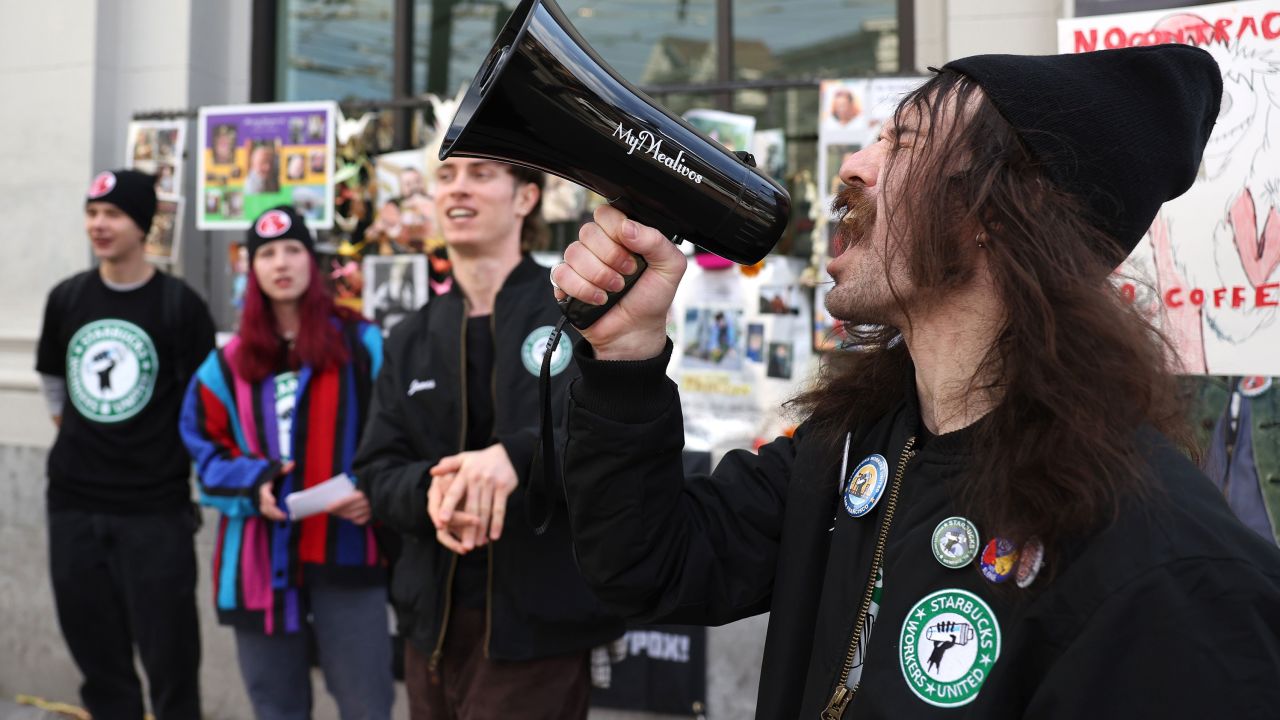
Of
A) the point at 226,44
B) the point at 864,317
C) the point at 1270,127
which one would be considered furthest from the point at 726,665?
the point at 226,44

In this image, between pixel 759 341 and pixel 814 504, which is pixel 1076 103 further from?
pixel 759 341

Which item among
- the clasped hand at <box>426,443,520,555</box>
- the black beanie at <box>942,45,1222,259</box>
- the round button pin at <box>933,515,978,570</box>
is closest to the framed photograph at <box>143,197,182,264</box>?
the clasped hand at <box>426,443,520,555</box>

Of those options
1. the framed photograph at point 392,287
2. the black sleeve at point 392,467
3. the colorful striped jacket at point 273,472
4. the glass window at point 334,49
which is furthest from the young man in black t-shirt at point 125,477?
the glass window at point 334,49

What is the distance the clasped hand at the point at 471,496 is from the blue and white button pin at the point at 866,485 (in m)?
1.14

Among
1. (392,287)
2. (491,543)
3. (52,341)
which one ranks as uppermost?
(392,287)

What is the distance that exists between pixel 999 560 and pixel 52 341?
404 centimetres

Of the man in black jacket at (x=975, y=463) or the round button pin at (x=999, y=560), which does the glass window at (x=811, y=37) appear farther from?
the round button pin at (x=999, y=560)

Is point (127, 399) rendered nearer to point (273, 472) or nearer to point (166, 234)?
point (273, 472)

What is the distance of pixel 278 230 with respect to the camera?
11.7ft

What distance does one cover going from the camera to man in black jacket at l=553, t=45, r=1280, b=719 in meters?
1.04

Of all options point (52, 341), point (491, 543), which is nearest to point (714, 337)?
point (491, 543)

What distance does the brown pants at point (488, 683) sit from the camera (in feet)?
8.29

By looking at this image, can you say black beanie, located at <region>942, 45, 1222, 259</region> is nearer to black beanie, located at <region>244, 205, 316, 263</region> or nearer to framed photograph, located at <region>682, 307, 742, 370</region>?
black beanie, located at <region>244, 205, 316, 263</region>

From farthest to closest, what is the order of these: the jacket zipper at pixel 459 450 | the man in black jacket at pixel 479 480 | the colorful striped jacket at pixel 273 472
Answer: the colorful striped jacket at pixel 273 472
the jacket zipper at pixel 459 450
the man in black jacket at pixel 479 480
